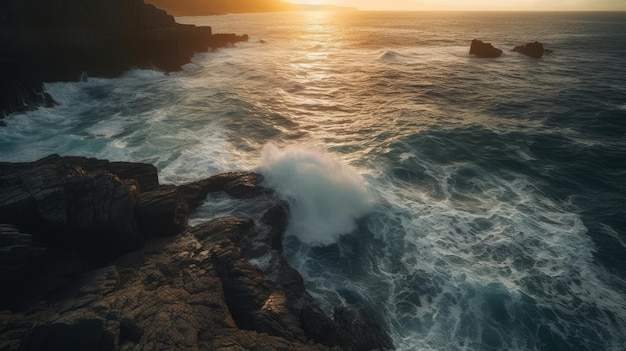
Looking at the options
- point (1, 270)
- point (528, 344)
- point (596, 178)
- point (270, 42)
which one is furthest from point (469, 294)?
point (270, 42)

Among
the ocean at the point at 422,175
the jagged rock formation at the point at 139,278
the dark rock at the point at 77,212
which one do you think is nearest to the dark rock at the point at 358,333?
the jagged rock formation at the point at 139,278

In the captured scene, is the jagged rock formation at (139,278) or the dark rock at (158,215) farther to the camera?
the dark rock at (158,215)

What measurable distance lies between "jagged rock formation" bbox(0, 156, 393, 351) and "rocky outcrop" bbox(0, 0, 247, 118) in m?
23.7

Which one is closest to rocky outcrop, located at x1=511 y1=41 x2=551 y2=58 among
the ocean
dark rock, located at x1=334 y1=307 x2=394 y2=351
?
the ocean

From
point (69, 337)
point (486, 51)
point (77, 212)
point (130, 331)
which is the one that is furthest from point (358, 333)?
point (486, 51)

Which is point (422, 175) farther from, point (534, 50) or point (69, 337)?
point (534, 50)

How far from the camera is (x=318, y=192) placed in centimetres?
1875

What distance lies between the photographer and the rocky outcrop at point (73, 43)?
32938mm

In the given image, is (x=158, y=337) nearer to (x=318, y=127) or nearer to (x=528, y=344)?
(x=528, y=344)

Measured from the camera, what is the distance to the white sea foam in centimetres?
1738

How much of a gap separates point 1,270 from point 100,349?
203 inches

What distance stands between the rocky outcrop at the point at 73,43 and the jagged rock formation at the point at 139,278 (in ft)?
77.6

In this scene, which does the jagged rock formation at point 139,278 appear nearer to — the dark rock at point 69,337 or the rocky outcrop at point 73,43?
the dark rock at point 69,337

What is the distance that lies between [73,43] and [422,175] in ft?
141
